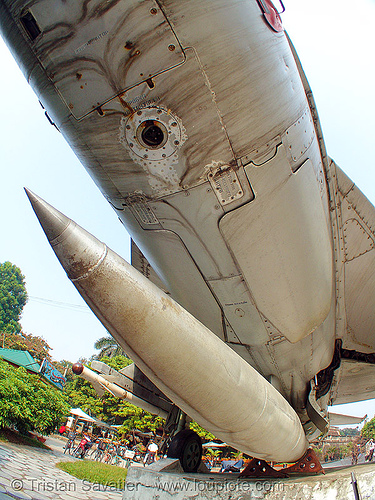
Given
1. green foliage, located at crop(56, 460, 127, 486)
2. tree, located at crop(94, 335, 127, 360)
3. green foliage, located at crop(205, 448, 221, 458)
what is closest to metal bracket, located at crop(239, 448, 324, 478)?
green foliage, located at crop(56, 460, 127, 486)

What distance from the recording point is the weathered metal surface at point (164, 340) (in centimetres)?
177

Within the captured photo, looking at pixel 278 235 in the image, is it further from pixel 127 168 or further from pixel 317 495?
pixel 317 495

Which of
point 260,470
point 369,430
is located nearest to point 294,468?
point 260,470

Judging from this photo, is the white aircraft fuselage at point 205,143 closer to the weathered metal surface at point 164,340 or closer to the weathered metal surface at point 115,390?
the weathered metal surface at point 164,340

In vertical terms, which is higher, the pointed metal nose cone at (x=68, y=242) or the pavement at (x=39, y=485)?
the pointed metal nose cone at (x=68, y=242)

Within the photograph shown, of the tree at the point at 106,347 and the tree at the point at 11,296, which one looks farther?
the tree at the point at 11,296

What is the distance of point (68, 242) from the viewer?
1.75 metres

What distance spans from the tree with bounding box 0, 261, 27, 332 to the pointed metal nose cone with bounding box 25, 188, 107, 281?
164ft

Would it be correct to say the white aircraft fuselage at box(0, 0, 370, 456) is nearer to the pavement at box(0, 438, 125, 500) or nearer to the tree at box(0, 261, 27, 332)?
the pavement at box(0, 438, 125, 500)

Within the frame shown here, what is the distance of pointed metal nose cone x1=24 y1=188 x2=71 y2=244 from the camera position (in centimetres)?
176

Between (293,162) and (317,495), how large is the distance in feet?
8.63

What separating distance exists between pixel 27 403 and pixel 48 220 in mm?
13719

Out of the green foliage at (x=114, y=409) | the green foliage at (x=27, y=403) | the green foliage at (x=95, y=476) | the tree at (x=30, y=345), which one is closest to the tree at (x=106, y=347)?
the green foliage at (x=114, y=409)

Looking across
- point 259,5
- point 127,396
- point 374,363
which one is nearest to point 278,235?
point 259,5
